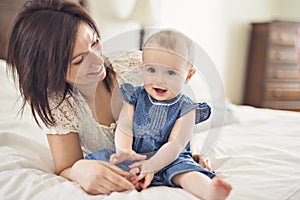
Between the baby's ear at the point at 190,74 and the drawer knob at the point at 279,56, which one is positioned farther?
the drawer knob at the point at 279,56

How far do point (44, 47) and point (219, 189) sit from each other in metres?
0.48

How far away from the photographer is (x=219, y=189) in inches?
26.4

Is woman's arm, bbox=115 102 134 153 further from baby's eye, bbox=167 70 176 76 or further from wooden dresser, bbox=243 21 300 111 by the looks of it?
wooden dresser, bbox=243 21 300 111

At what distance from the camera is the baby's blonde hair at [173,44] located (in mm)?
728

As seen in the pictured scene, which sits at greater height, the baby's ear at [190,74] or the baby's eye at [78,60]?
the baby's eye at [78,60]

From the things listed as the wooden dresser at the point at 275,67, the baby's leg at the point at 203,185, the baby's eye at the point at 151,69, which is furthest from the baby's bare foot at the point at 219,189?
the wooden dresser at the point at 275,67

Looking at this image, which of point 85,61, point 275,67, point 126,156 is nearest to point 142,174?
point 126,156

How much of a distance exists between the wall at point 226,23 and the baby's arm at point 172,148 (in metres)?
1.85

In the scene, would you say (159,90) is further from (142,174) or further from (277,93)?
(277,93)

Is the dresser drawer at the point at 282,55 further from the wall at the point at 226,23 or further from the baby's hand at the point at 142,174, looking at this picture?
the baby's hand at the point at 142,174

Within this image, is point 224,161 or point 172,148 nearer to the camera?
point 172,148

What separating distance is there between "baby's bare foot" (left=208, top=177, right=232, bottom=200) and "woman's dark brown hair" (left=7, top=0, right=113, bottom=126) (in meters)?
0.41

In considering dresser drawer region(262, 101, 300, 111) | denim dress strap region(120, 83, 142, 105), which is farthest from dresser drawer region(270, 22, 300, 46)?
denim dress strap region(120, 83, 142, 105)

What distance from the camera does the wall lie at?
109 inches
